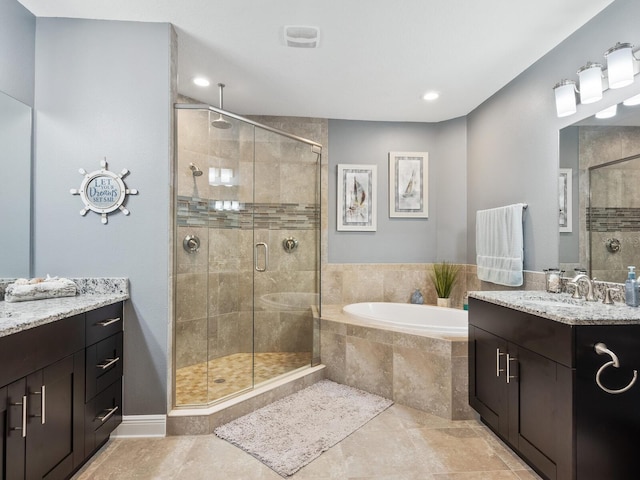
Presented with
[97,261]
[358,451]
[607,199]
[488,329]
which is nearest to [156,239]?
[97,261]

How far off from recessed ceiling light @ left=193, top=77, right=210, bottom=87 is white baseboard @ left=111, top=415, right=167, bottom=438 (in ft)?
8.15

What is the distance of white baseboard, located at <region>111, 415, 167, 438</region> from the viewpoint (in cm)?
211

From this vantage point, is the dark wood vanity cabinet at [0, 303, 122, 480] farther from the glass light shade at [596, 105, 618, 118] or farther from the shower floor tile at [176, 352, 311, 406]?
the glass light shade at [596, 105, 618, 118]

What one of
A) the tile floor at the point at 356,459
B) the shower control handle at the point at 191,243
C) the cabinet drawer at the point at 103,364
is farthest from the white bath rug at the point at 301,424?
the shower control handle at the point at 191,243

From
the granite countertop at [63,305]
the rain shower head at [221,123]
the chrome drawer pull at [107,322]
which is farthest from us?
the rain shower head at [221,123]

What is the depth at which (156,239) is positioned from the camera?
2.14 m

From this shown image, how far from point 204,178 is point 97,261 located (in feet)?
2.78

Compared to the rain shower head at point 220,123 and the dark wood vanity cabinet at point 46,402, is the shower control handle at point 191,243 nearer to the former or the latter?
the dark wood vanity cabinet at point 46,402

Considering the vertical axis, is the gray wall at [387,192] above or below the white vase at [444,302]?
above

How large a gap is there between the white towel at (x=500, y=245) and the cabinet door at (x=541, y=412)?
103cm

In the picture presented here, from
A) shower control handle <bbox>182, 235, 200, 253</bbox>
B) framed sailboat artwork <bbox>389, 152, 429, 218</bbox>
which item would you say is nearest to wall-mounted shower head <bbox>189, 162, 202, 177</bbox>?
shower control handle <bbox>182, 235, 200, 253</bbox>

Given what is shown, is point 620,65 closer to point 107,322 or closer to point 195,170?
point 195,170

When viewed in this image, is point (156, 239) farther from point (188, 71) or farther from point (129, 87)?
point (188, 71)

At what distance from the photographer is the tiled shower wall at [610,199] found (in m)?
1.77
